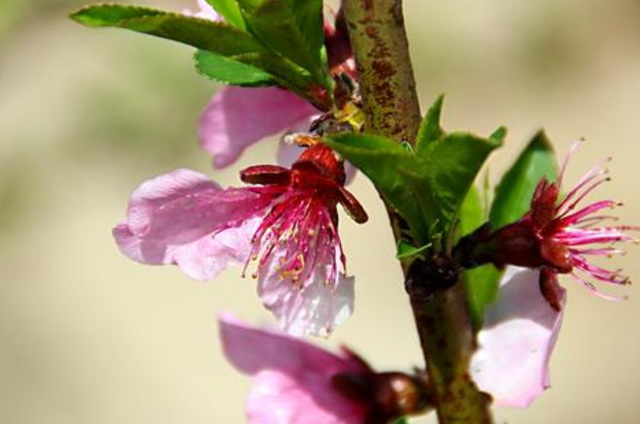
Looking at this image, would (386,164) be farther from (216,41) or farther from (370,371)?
(370,371)

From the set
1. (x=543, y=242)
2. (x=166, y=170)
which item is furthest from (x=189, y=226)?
(x=166, y=170)

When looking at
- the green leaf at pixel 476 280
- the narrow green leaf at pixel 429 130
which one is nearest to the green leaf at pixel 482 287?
the green leaf at pixel 476 280

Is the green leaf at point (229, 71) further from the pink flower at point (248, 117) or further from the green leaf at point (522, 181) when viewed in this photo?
the green leaf at point (522, 181)

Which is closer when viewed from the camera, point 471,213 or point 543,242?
point 543,242

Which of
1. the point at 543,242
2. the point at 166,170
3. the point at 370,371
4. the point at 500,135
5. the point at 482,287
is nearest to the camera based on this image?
the point at 500,135

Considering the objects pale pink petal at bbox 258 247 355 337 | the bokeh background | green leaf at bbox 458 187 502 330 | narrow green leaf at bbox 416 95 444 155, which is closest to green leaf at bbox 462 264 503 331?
green leaf at bbox 458 187 502 330

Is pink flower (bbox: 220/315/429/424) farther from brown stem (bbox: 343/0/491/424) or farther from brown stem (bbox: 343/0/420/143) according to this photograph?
brown stem (bbox: 343/0/420/143)

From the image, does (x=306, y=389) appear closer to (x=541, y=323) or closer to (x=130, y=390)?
(x=541, y=323)
